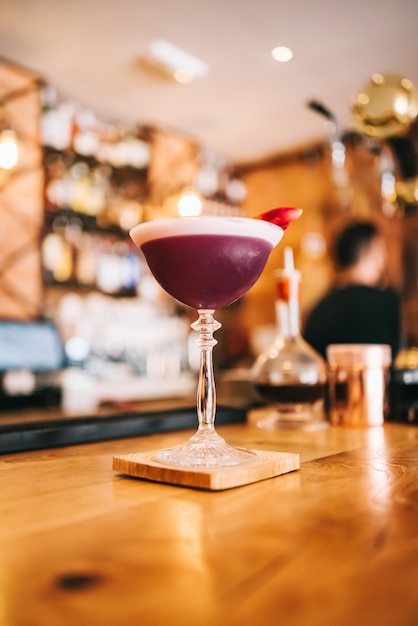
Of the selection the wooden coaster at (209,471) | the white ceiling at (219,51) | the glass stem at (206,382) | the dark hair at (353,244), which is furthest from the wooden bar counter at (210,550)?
the white ceiling at (219,51)

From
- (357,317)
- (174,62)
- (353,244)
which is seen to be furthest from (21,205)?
(357,317)

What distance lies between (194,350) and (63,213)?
179cm

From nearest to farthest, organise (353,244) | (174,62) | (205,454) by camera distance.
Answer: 1. (205,454)
2. (353,244)
3. (174,62)

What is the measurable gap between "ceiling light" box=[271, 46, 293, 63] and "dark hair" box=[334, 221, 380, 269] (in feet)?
4.85

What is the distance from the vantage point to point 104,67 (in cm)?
423

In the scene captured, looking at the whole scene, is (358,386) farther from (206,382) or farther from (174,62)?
(174,62)

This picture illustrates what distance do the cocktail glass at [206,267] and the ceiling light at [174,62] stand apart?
3.41 m

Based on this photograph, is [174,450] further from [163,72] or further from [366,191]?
[366,191]

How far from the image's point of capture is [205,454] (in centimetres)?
79

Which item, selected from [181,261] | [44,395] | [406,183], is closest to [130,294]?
[44,395]

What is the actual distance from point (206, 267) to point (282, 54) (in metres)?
3.61

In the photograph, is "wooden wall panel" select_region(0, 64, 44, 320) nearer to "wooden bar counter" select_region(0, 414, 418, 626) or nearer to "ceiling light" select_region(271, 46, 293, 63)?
"ceiling light" select_region(271, 46, 293, 63)

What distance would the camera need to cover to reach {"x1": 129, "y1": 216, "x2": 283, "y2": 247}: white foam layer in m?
0.80

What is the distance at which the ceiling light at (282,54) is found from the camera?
3934 millimetres
